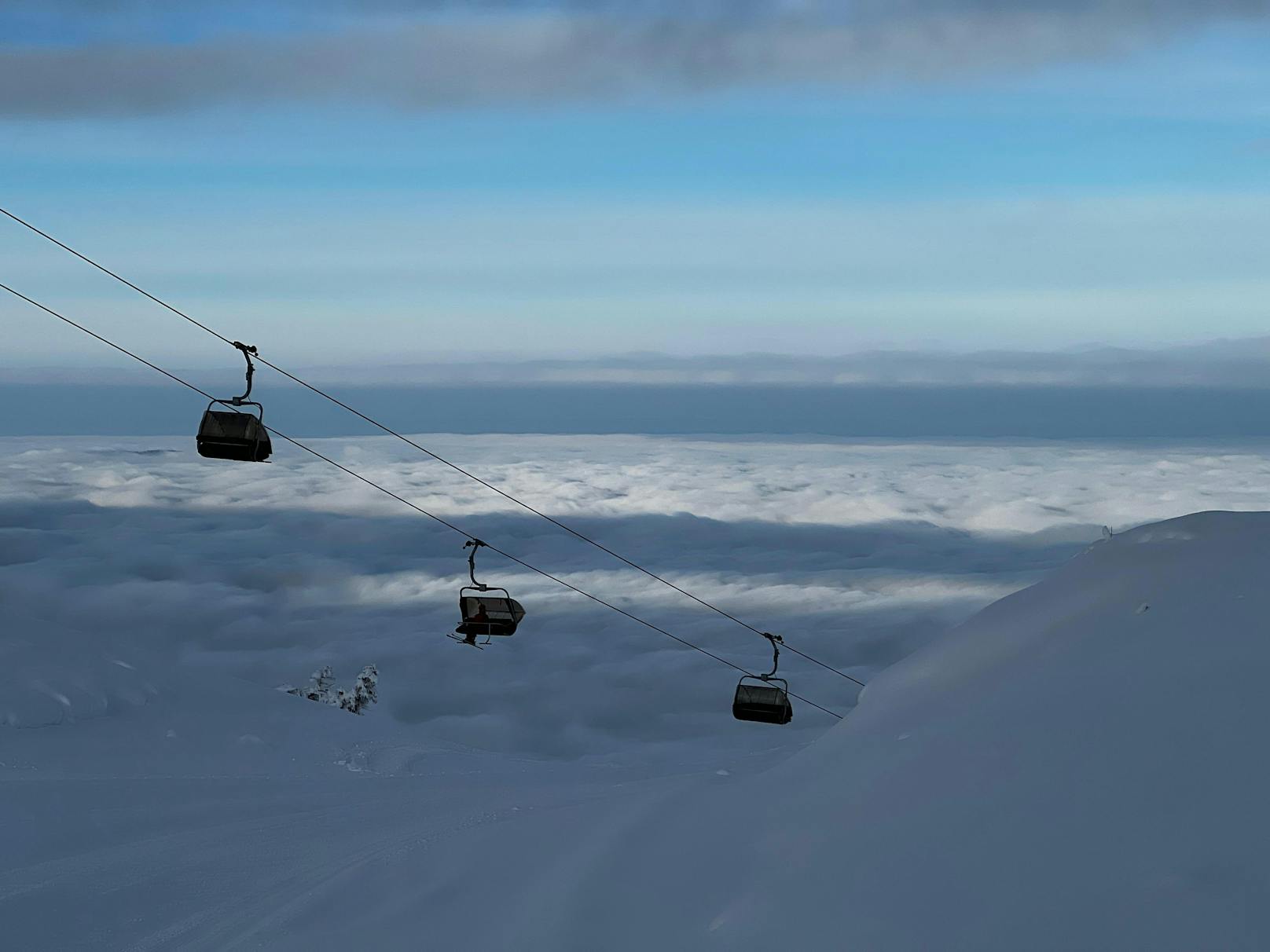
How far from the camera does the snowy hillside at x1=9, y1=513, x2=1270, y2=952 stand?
732 cm

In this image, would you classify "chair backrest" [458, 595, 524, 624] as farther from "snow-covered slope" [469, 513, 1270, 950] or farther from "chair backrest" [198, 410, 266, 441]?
"snow-covered slope" [469, 513, 1270, 950]

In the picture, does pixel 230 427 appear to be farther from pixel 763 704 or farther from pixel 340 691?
pixel 340 691

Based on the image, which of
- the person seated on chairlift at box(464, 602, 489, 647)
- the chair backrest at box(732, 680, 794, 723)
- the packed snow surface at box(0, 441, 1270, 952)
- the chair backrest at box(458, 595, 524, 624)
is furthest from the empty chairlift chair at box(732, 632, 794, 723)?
the packed snow surface at box(0, 441, 1270, 952)

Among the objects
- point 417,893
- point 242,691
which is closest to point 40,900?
point 417,893

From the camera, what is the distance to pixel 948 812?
859 centimetres

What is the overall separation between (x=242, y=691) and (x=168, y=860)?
226 feet

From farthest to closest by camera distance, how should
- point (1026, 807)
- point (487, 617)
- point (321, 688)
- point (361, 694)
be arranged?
point (361, 694), point (321, 688), point (487, 617), point (1026, 807)

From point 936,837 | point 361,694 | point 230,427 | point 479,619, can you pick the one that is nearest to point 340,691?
point 361,694

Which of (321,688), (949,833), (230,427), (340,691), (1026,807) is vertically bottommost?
(340,691)

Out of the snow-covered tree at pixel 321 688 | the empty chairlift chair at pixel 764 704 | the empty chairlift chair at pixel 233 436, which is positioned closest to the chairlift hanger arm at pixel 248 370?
the empty chairlift chair at pixel 233 436

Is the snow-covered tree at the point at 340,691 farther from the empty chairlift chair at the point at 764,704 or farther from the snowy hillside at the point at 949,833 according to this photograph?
the snowy hillside at the point at 949,833

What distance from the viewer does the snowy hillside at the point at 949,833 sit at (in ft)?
24.0

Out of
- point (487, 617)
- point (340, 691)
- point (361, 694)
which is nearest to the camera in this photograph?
point (487, 617)

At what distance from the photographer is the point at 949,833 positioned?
832 centimetres
